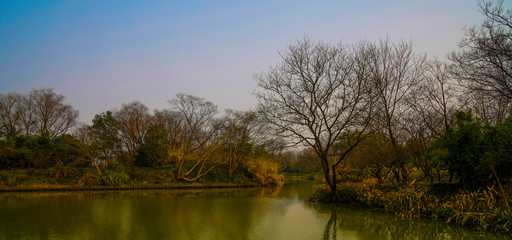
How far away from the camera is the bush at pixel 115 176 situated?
84.8 feet

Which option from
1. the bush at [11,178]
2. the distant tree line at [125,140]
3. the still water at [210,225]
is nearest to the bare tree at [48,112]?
the distant tree line at [125,140]

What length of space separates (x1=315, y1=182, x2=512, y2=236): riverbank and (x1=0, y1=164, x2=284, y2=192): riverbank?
1717 centimetres

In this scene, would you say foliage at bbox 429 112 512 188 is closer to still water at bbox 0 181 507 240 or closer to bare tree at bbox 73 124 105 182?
still water at bbox 0 181 507 240

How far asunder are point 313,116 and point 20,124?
35.3 m

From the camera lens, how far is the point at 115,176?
2623cm

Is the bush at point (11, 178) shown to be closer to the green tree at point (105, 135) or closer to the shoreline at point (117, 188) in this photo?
the shoreline at point (117, 188)

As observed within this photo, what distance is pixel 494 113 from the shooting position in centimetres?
1883

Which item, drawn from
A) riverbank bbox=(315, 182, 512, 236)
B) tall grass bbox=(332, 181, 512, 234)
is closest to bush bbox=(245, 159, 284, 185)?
riverbank bbox=(315, 182, 512, 236)

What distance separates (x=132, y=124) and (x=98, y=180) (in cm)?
734

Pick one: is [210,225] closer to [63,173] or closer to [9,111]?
[63,173]

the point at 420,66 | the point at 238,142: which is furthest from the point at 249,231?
the point at 238,142

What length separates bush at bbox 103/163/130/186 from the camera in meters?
25.9

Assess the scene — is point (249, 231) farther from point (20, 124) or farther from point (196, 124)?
point (20, 124)

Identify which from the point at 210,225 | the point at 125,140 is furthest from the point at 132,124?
the point at 210,225
